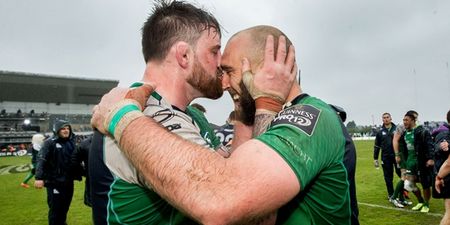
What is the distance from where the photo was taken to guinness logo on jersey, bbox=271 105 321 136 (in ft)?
5.77

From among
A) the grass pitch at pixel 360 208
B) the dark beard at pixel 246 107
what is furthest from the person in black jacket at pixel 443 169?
the dark beard at pixel 246 107

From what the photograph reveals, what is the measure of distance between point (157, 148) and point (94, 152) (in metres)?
0.60

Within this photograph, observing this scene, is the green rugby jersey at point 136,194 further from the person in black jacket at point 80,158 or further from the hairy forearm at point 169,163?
the person in black jacket at point 80,158

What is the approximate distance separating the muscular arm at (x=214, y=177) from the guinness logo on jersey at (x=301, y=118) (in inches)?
8.9

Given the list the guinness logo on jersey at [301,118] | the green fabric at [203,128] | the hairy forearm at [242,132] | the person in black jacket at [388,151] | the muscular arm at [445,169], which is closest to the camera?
the guinness logo on jersey at [301,118]

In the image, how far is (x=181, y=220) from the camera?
1940 millimetres

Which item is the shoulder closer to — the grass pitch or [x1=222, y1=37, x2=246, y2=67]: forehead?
[x1=222, y1=37, x2=246, y2=67]: forehead

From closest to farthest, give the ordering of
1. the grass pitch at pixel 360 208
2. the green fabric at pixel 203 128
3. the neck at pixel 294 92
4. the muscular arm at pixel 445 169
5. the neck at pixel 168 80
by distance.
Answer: the neck at pixel 294 92 < the neck at pixel 168 80 < the green fabric at pixel 203 128 < the muscular arm at pixel 445 169 < the grass pitch at pixel 360 208

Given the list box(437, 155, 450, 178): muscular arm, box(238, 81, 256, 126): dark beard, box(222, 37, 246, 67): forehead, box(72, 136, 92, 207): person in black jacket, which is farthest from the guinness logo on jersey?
box(72, 136, 92, 207): person in black jacket

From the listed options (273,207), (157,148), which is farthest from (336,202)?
(157,148)

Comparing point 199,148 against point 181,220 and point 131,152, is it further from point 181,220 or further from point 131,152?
point 181,220

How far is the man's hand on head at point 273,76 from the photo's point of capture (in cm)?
204

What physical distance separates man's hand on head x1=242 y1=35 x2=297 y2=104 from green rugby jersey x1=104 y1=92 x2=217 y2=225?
0.44 m

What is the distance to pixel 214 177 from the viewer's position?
1562 mm
